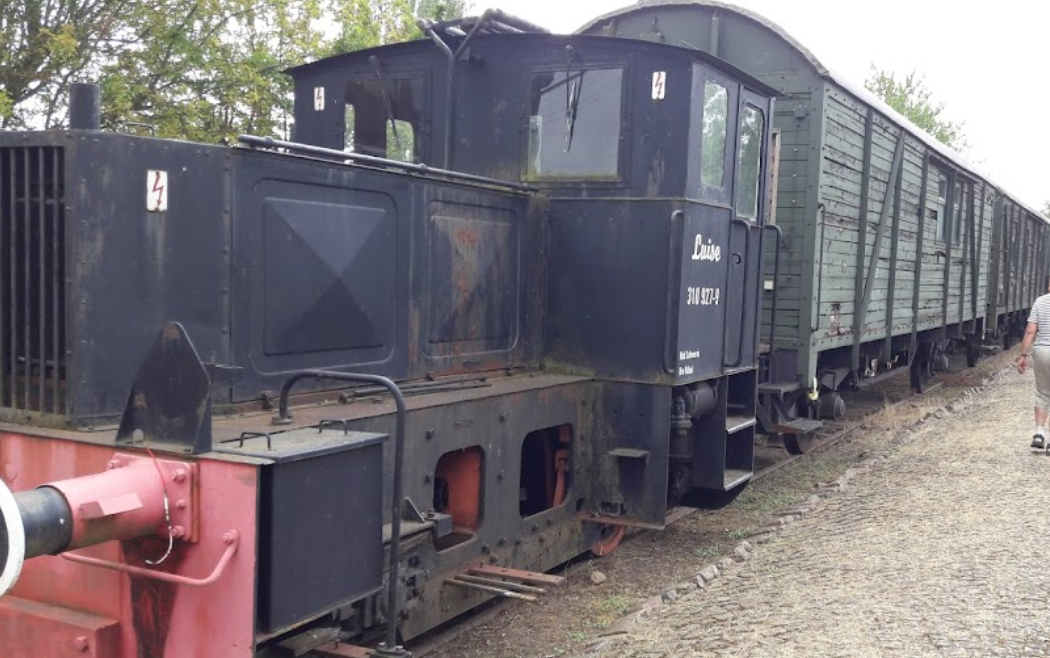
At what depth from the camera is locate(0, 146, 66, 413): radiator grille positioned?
11.1 feet

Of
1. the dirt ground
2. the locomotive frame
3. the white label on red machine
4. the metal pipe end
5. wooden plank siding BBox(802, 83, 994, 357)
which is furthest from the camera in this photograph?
wooden plank siding BBox(802, 83, 994, 357)

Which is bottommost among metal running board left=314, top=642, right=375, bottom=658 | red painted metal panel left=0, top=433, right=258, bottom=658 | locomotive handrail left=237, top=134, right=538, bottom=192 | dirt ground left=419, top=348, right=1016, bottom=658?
dirt ground left=419, top=348, right=1016, bottom=658

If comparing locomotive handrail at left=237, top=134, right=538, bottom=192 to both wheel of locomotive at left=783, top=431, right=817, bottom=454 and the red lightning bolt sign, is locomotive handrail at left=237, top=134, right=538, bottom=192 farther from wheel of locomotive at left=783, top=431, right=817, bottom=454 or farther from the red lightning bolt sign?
wheel of locomotive at left=783, top=431, right=817, bottom=454

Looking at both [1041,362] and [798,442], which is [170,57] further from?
[1041,362]

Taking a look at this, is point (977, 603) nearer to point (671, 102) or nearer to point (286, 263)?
point (671, 102)

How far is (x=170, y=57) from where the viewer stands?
9.98 meters

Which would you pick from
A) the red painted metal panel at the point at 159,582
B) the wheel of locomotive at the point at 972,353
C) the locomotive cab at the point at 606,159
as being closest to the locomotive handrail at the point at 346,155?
the locomotive cab at the point at 606,159

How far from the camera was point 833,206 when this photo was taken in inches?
347

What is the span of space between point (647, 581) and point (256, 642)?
10.4 ft

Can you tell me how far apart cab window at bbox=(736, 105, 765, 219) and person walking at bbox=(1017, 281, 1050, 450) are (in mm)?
3961

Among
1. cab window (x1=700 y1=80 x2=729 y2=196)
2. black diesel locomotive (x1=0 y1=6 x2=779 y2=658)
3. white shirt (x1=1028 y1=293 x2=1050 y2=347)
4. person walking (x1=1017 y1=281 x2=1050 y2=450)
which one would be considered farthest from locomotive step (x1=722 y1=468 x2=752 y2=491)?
white shirt (x1=1028 y1=293 x2=1050 y2=347)

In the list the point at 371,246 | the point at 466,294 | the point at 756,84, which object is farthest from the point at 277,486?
the point at 756,84

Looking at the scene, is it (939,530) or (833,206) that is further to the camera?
Answer: (833,206)

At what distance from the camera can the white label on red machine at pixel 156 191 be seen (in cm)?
348
